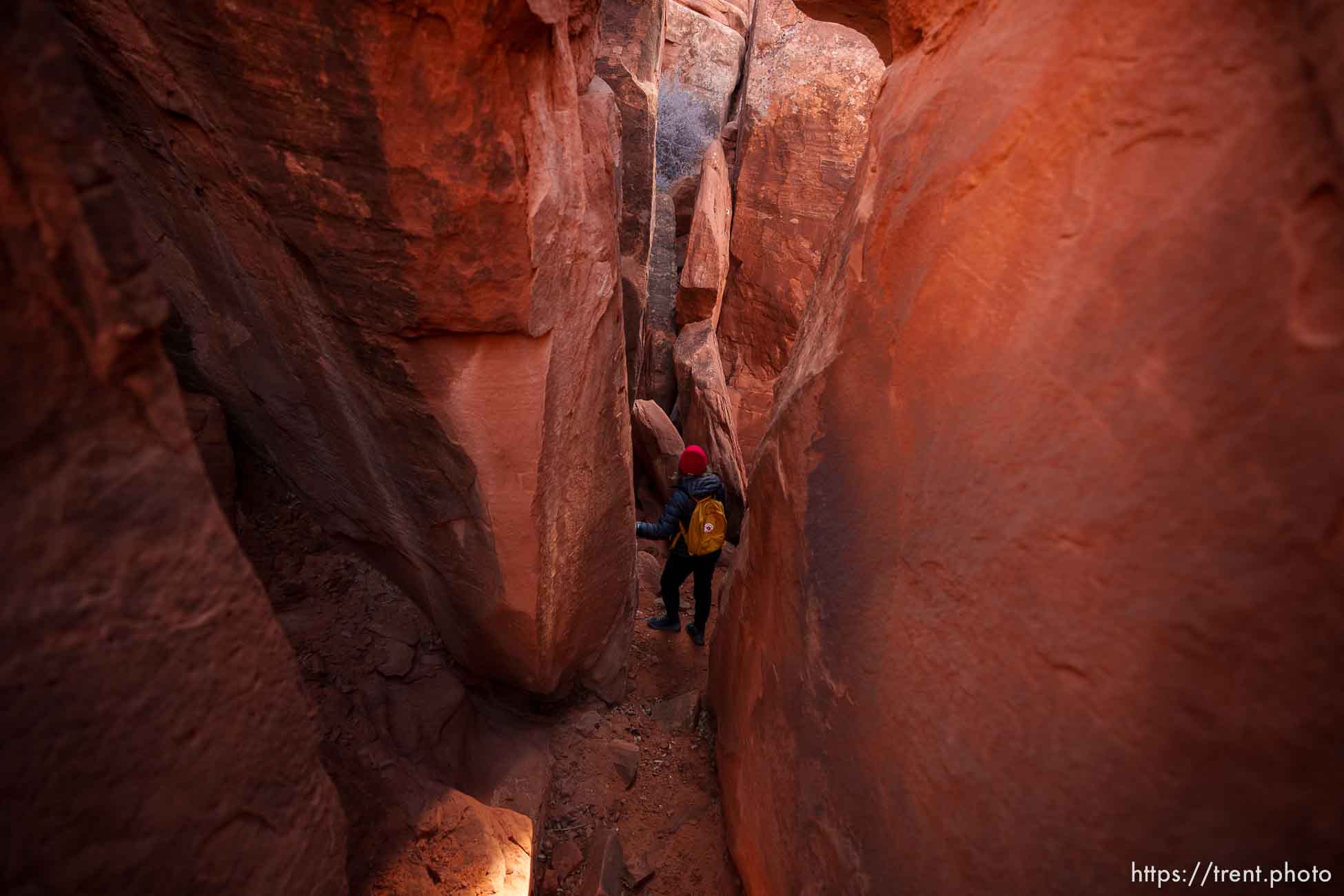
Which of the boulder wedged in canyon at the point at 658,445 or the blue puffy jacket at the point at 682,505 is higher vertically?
the blue puffy jacket at the point at 682,505

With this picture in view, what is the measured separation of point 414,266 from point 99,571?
48.7 inches

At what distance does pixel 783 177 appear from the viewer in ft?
22.5

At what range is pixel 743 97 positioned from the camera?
7.39 m

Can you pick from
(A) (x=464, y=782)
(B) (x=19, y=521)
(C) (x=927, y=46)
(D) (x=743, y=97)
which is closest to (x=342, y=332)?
(B) (x=19, y=521)

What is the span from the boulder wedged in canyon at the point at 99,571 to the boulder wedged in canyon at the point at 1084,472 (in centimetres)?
136

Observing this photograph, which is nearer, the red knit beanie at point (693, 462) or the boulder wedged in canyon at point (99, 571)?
the boulder wedged in canyon at point (99, 571)

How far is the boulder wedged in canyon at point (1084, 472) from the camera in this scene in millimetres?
910

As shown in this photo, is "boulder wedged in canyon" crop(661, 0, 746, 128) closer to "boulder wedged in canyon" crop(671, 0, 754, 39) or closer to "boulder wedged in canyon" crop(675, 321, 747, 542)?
"boulder wedged in canyon" crop(671, 0, 754, 39)

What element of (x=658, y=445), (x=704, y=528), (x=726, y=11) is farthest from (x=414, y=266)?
(x=726, y=11)

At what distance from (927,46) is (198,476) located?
2142 mm

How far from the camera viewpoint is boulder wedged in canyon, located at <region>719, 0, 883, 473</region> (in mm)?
6660

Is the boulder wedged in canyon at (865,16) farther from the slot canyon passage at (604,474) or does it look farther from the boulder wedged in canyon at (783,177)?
the boulder wedged in canyon at (783,177)

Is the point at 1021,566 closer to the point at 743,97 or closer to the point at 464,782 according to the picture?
the point at 464,782

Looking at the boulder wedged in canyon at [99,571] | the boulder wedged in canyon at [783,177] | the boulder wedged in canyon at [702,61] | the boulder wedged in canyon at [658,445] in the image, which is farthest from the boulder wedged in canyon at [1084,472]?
the boulder wedged in canyon at [702,61]
